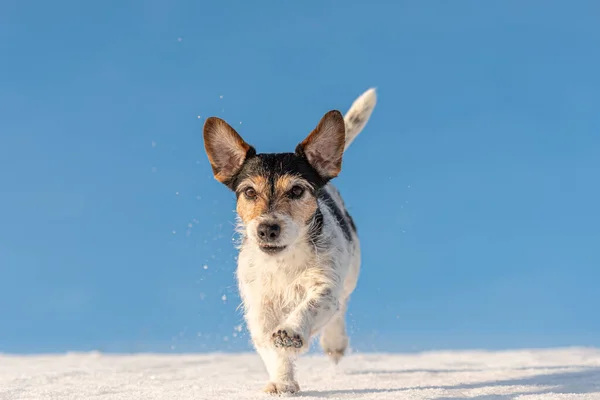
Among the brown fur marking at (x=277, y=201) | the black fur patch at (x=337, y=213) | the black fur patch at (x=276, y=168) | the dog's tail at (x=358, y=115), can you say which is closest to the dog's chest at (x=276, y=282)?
the brown fur marking at (x=277, y=201)

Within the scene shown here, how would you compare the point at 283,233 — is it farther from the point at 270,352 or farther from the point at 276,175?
the point at 270,352

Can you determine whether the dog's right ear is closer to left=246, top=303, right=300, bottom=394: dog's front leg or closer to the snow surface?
left=246, top=303, right=300, bottom=394: dog's front leg

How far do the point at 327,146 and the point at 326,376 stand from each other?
3.26 m

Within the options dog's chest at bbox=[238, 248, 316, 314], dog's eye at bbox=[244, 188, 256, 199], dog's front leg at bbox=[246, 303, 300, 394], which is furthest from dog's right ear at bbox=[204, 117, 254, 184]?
dog's front leg at bbox=[246, 303, 300, 394]

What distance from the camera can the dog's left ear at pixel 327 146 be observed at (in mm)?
6723

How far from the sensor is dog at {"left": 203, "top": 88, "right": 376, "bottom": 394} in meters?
6.35

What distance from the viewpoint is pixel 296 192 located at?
6.54 metres

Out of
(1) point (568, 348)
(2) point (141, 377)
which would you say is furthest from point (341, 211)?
(1) point (568, 348)

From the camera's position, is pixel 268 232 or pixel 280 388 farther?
pixel 280 388

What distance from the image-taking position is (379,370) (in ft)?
31.2

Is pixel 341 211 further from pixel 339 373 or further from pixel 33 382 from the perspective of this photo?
pixel 33 382

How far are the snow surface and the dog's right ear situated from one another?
7.20 feet

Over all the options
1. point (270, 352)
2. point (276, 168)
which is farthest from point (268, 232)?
point (270, 352)

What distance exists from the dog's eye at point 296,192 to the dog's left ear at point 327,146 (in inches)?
16.7
